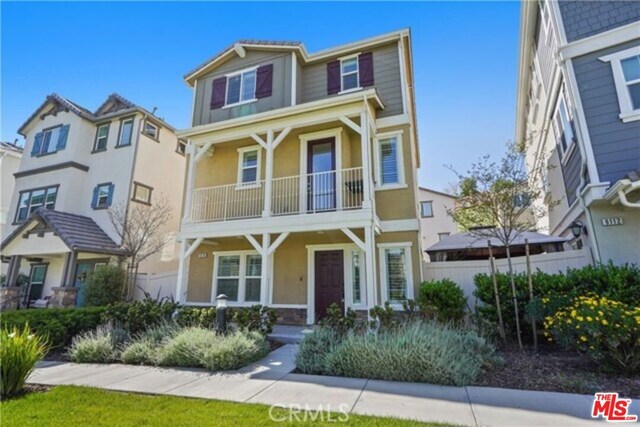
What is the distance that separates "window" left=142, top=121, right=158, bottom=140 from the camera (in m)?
16.0

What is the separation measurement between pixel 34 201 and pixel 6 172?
6196 millimetres

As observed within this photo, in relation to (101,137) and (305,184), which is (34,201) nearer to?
(101,137)

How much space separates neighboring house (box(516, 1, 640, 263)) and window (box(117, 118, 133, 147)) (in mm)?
17045

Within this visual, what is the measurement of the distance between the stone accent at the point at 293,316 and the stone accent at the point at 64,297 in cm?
903

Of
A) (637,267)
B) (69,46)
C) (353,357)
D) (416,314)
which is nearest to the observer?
(353,357)

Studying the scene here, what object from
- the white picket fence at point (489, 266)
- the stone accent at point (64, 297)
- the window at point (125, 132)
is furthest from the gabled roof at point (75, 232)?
the white picket fence at point (489, 266)

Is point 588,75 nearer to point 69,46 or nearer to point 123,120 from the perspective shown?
point 69,46

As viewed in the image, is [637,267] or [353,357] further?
[637,267]

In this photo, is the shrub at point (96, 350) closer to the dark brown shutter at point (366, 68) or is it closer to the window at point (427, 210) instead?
the dark brown shutter at point (366, 68)

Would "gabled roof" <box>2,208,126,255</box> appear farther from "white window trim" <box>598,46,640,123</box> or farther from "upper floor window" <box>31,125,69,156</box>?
"white window trim" <box>598,46,640,123</box>

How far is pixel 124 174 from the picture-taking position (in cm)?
1512

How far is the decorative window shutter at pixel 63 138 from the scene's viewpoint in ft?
54.4

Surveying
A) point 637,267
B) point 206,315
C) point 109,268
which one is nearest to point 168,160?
point 109,268

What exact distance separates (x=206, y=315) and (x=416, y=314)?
17.2 feet
